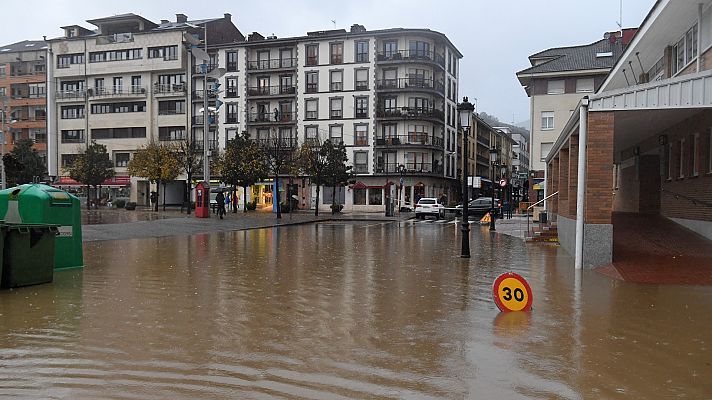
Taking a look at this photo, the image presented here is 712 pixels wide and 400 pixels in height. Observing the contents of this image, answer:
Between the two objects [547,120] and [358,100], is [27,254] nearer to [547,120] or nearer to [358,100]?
[547,120]

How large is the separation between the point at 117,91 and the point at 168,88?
255 inches

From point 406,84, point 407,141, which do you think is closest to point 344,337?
point 407,141

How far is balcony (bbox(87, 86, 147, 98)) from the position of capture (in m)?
64.4

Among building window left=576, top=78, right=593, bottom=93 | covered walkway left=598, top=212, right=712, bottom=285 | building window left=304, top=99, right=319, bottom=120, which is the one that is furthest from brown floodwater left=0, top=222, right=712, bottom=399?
building window left=304, top=99, right=319, bottom=120

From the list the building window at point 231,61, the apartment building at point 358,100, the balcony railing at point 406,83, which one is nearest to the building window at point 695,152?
the apartment building at point 358,100

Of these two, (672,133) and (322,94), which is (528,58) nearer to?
(322,94)

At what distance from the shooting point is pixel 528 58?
2131 inches

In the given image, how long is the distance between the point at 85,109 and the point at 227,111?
1692 cm

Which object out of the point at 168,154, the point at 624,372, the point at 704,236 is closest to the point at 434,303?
the point at 624,372

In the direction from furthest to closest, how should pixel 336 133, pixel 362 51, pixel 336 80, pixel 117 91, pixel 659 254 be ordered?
1. pixel 117 91
2. pixel 336 80
3. pixel 336 133
4. pixel 362 51
5. pixel 659 254

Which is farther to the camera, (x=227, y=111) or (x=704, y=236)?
(x=227, y=111)

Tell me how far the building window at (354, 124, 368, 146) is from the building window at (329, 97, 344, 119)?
2.11m

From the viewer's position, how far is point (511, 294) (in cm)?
795

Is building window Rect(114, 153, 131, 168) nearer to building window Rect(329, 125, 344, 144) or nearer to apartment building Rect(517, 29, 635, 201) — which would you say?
building window Rect(329, 125, 344, 144)
